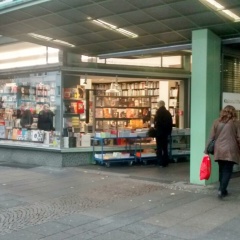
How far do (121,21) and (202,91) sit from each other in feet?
7.65

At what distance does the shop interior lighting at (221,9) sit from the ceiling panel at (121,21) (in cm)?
11

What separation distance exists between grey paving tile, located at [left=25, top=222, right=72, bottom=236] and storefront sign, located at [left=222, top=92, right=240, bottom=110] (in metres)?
5.19

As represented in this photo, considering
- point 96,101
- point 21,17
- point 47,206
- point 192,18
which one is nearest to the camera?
point 47,206

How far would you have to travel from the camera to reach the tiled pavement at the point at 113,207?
6.02 meters

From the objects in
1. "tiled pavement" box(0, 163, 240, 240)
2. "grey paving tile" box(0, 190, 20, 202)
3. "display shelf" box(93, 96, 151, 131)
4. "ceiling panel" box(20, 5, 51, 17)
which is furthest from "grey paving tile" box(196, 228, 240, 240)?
"display shelf" box(93, 96, 151, 131)

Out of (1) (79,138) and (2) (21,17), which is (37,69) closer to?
(1) (79,138)

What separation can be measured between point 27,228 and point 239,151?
13.7 feet

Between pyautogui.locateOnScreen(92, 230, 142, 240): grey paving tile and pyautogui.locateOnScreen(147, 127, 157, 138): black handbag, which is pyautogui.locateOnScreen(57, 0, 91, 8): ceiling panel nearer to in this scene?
pyautogui.locateOnScreen(92, 230, 142, 240): grey paving tile

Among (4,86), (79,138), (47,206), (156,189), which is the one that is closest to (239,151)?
(156,189)

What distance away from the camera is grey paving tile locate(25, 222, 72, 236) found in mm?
6047

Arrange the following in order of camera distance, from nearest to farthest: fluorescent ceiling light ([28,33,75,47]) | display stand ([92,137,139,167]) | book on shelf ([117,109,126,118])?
fluorescent ceiling light ([28,33,75,47]), display stand ([92,137,139,167]), book on shelf ([117,109,126,118])

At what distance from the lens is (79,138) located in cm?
1229

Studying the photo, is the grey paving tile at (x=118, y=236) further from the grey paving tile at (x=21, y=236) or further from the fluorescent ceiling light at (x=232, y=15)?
the fluorescent ceiling light at (x=232, y=15)

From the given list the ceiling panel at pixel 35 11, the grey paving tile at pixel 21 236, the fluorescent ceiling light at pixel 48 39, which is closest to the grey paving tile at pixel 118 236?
the grey paving tile at pixel 21 236
